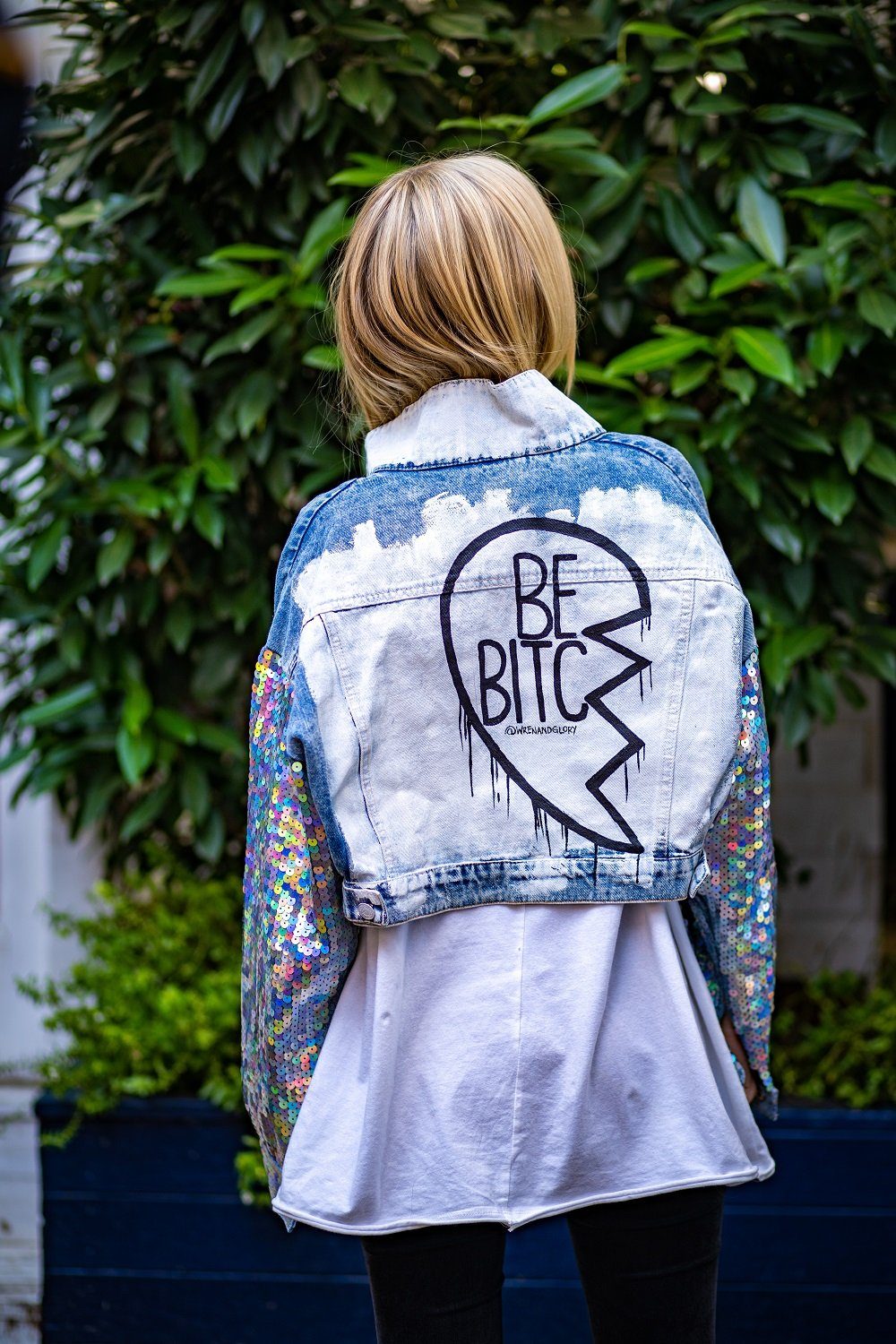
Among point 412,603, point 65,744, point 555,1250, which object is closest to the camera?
point 412,603

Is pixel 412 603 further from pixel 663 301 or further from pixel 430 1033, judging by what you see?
pixel 663 301

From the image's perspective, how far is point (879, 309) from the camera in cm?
213

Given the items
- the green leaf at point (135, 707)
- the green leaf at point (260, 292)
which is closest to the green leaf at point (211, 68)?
the green leaf at point (260, 292)

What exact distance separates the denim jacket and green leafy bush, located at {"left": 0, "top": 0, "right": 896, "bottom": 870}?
0.86 m

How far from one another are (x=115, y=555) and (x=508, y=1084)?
1.44 m

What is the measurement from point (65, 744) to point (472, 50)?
155cm

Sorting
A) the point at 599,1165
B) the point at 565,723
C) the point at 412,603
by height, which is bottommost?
the point at 599,1165

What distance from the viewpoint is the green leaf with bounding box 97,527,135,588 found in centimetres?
239

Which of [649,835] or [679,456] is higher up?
[679,456]

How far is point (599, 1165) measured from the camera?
134 centimetres

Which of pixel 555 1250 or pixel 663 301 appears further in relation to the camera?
pixel 663 301

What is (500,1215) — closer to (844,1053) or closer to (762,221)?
(844,1053)

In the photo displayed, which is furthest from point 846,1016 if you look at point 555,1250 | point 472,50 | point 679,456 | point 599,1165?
point 472,50

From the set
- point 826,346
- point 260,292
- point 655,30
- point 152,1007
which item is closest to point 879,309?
point 826,346
